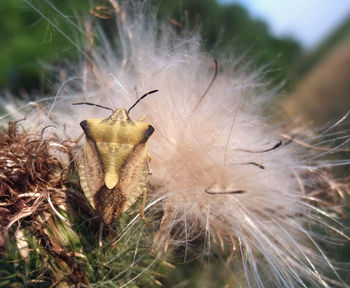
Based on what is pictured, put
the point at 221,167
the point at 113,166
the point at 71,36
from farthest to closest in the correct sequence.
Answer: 1. the point at 71,36
2. the point at 221,167
3. the point at 113,166

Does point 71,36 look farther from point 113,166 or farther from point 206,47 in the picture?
point 113,166

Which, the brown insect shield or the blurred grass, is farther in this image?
the blurred grass

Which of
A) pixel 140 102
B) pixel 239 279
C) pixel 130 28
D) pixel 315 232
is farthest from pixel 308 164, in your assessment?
pixel 130 28

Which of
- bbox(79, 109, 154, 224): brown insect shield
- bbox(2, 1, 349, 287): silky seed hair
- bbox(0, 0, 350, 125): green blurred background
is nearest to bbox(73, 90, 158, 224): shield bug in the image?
bbox(79, 109, 154, 224): brown insect shield

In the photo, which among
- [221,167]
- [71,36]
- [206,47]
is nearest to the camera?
[221,167]

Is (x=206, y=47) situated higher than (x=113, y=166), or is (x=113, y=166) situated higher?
(x=206, y=47)

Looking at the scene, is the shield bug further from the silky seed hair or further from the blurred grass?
the blurred grass

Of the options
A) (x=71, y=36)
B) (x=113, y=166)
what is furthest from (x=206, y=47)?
(x=113, y=166)

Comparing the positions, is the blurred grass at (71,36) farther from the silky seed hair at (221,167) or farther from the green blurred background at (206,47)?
the silky seed hair at (221,167)

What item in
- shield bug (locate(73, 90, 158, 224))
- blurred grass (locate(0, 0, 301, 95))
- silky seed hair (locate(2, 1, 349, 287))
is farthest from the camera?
blurred grass (locate(0, 0, 301, 95))
